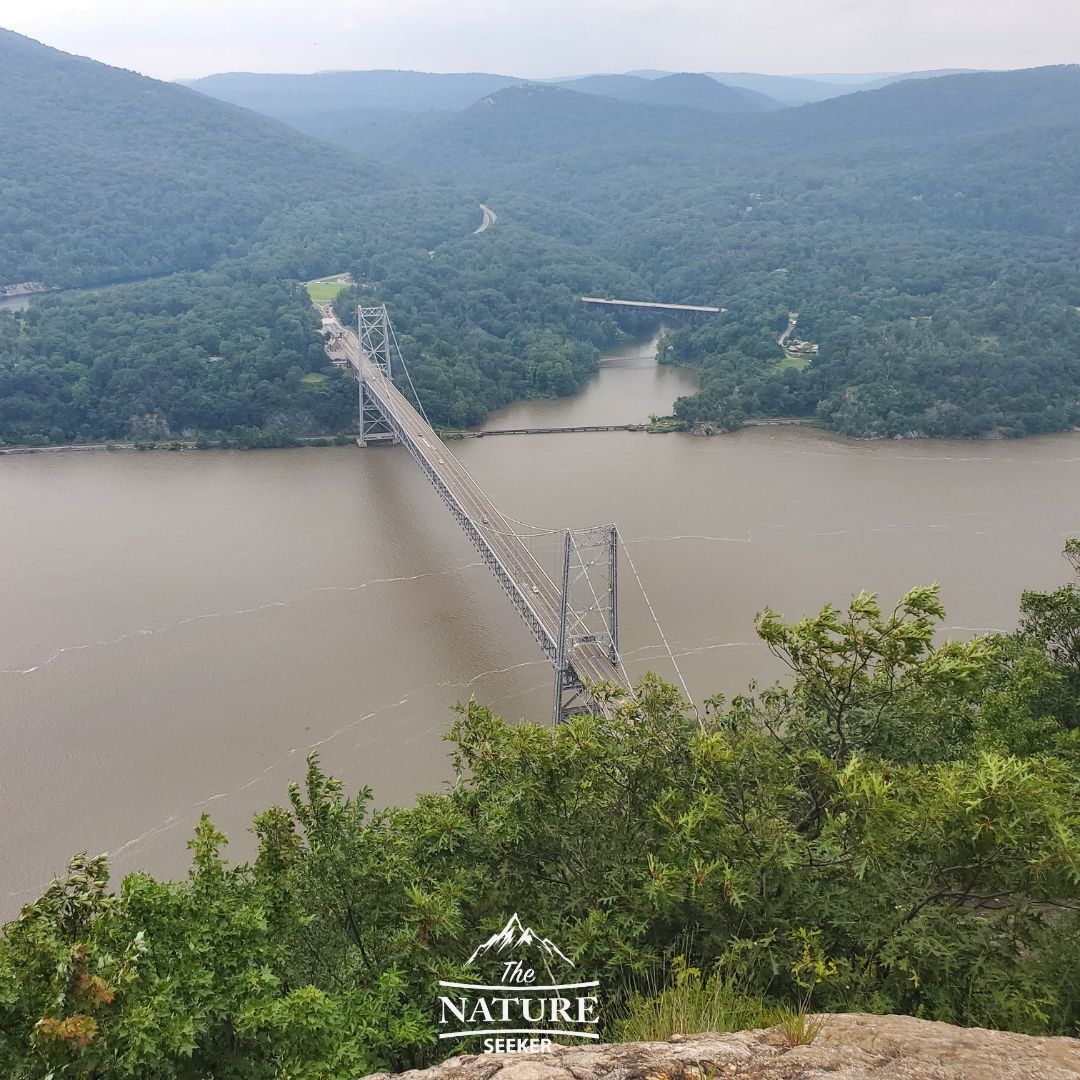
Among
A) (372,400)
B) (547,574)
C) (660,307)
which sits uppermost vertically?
(660,307)

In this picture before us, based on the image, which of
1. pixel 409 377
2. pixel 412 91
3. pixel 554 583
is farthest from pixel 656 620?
pixel 412 91

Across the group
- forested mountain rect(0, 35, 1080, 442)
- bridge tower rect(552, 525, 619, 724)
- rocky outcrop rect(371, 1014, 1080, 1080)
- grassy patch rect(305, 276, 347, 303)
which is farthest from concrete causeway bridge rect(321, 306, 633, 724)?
grassy patch rect(305, 276, 347, 303)

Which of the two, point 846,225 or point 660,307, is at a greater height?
point 846,225

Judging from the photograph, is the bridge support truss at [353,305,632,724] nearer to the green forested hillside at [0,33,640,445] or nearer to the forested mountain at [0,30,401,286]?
the green forested hillside at [0,33,640,445]

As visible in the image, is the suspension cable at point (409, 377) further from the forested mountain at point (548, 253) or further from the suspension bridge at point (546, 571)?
the forested mountain at point (548, 253)

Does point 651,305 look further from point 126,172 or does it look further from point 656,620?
point 126,172
